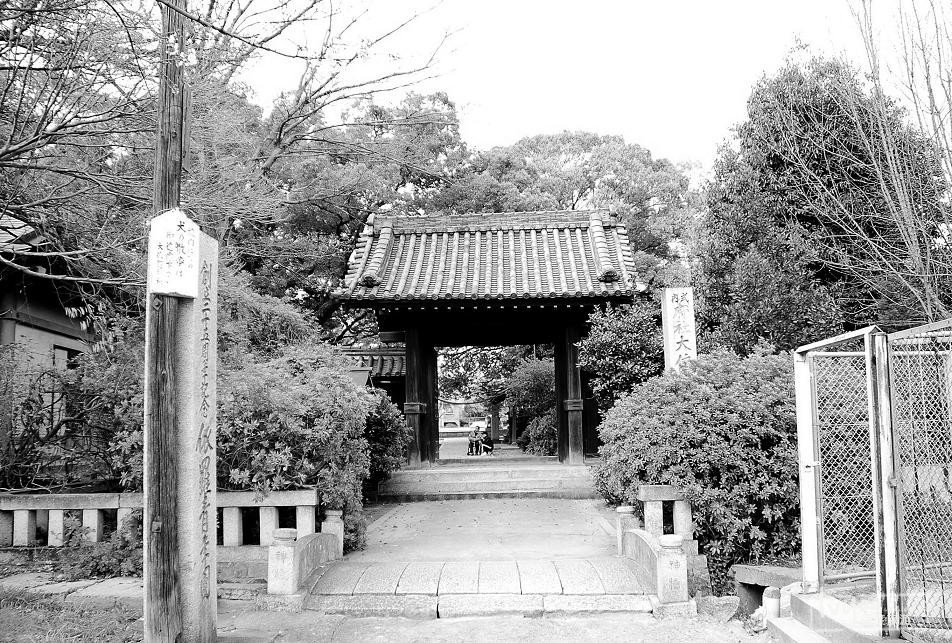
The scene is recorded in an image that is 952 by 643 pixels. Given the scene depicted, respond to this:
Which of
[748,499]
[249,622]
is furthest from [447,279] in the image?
[249,622]

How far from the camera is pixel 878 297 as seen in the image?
1211 centimetres

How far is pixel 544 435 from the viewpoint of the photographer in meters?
19.0

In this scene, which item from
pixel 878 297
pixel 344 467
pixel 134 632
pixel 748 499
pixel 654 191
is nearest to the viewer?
pixel 134 632

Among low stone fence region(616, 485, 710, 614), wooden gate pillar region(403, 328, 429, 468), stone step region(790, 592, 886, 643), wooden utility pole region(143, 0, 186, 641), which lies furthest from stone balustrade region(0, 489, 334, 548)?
wooden gate pillar region(403, 328, 429, 468)

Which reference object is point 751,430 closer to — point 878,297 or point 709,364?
point 709,364

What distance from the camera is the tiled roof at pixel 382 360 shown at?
66.3ft

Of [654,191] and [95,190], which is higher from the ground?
[654,191]

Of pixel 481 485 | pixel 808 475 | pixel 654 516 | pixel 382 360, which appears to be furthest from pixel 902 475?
pixel 382 360

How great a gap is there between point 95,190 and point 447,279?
24.3ft

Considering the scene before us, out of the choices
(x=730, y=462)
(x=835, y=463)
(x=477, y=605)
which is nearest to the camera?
(x=477, y=605)

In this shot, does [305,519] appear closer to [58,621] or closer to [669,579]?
[58,621]

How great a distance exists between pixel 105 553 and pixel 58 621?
1.25 meters

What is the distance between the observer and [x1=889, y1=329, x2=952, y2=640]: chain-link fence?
4.28 meters

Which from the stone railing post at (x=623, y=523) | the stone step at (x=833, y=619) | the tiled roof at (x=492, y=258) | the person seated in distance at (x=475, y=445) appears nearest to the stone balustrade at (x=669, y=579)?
the stone step at (x=833, y=619)
